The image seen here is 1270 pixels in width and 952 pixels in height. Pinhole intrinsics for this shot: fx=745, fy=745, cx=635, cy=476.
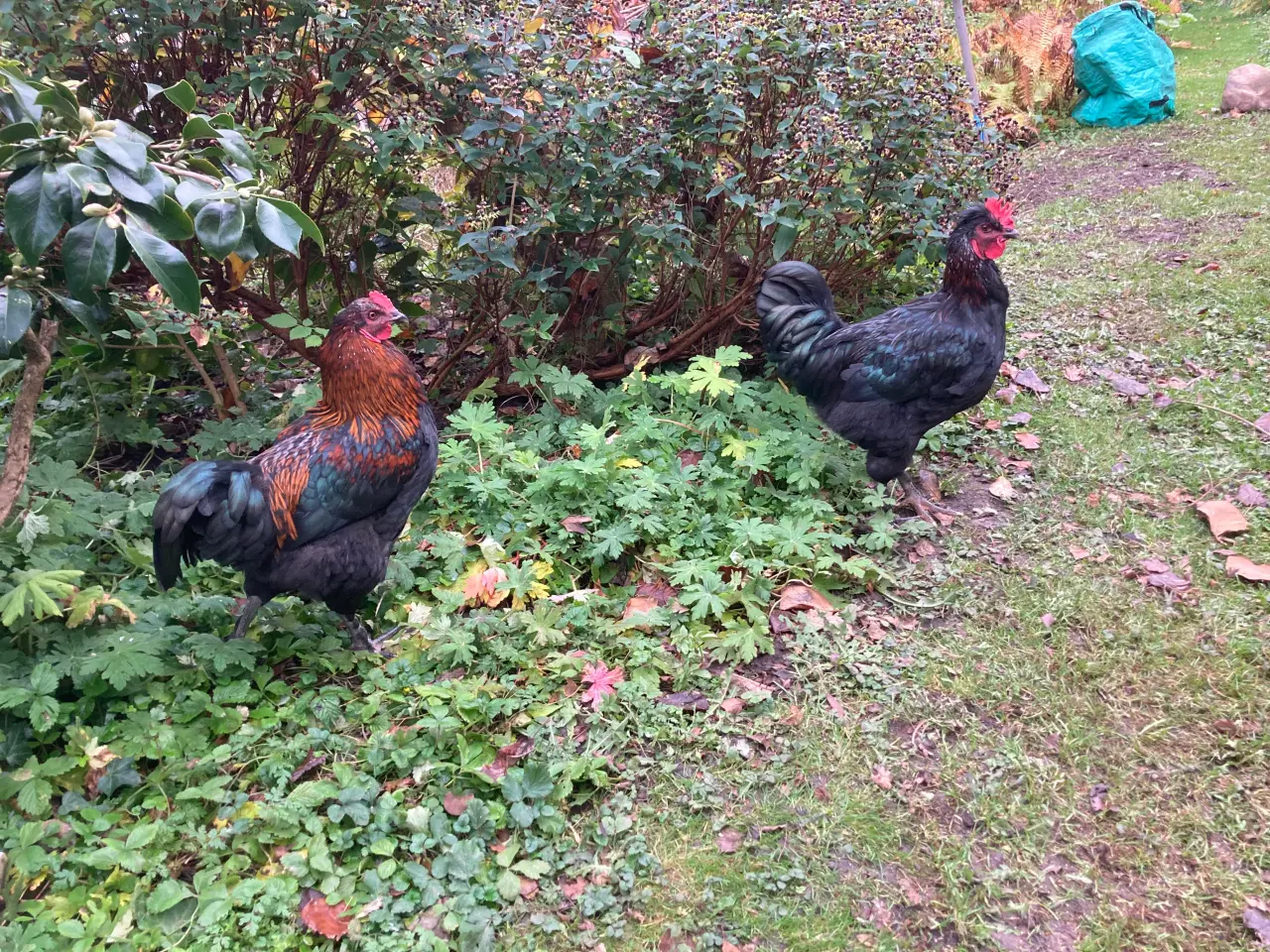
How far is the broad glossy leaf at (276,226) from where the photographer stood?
1.61 metres

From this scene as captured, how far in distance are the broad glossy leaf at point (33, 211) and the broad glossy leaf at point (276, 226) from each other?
1.24 feet

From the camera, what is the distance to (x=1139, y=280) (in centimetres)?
597

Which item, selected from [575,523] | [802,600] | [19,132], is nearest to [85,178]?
[19,132]

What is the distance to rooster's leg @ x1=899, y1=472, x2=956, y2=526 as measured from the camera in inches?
153

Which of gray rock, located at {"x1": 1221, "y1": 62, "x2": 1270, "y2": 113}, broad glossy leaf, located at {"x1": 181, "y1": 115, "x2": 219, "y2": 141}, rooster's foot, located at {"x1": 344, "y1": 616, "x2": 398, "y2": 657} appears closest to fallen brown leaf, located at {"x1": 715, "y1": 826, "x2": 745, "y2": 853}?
rooster's foot, located at {"x1": 344, "y1": 616, "x2": 398, "y2": 657}

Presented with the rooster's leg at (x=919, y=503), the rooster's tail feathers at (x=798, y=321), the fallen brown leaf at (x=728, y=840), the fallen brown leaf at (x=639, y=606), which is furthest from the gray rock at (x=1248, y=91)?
the fallen brown leaf at (x=728, y=840)

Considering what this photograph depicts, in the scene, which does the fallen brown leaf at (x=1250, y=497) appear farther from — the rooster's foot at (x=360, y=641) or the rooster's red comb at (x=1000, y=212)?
the rooster's foot at (x=360, y=641)

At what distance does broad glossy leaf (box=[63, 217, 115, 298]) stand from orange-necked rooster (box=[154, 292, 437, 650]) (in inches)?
48.2

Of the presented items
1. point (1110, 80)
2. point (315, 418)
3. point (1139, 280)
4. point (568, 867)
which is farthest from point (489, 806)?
point (1110, 80)

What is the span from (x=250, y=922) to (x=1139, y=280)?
7023mm

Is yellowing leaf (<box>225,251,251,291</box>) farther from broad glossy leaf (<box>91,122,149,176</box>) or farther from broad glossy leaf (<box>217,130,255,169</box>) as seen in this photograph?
broad glossy leaf (<box>91,122,149,176</box>)

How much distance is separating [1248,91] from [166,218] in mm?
12773

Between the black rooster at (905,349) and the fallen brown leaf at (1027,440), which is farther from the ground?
the black rooster at (905,349)

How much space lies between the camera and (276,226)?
1.64 meters
